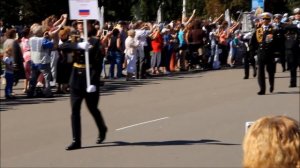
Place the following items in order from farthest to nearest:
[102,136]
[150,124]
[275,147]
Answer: [150,124] → [102,136] → [275,147]

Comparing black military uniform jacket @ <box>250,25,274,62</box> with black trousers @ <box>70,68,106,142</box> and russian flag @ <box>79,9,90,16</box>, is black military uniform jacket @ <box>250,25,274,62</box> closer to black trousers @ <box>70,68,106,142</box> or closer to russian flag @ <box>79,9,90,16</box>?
black trousers @ <box>70,68,106,142</box>

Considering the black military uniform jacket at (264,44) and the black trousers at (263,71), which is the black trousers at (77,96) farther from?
the black military uniform jacket at (264,44)

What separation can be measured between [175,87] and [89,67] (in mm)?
9841

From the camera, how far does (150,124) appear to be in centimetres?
1342

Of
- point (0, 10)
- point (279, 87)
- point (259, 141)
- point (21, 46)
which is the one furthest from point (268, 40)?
point (0, 10)

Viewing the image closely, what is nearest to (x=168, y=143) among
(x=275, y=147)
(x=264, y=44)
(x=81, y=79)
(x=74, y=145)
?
(x=74, y=145)

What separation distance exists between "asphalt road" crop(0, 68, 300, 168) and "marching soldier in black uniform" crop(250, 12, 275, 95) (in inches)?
18.0

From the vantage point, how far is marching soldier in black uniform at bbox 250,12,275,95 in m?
17.4

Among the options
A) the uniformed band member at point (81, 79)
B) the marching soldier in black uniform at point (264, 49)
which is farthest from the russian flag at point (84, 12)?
the marching soldier in black uniform at point (264, 49)

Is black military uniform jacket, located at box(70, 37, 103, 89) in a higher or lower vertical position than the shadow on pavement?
higher

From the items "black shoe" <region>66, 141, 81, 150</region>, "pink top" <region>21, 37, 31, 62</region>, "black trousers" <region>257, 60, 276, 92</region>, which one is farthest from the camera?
"pink top" <region>21, 37, 31, 62</region>

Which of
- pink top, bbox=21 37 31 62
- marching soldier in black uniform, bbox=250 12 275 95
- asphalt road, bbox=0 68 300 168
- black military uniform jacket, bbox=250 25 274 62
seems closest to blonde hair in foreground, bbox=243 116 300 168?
asphalt road, bbox=0 68 300 168

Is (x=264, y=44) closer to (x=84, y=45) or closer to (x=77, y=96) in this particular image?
(x=77, y=96)

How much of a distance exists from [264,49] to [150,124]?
16.3 ft
